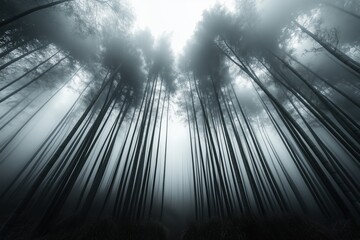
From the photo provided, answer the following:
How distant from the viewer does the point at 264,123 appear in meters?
15.6

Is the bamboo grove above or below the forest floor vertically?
above

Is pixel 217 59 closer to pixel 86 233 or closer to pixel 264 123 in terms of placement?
pixel 86 233

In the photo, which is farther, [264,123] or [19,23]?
[264,123]

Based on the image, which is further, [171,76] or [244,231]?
[171,76]

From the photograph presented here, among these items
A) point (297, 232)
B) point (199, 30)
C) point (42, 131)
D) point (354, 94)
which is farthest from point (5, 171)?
point (354, 94)

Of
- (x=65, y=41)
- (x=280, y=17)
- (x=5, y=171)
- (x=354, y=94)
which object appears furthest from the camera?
(x=5, y=171)

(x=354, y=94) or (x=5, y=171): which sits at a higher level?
(x=354, y=94)

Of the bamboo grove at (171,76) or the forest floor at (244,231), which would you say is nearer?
the forest floor at (244,231)

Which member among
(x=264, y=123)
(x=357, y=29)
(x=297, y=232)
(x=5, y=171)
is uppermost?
(x=264, y=123)

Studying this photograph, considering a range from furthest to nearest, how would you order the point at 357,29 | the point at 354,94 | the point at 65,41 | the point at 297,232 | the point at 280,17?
the point at 354,94 < the point at 65,41 < the point at 357,29 < the point at 280,17 < the point at 297,232

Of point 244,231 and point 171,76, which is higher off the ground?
point 171,76

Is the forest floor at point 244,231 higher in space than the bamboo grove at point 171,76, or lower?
lower

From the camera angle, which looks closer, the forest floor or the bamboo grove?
the forest floor

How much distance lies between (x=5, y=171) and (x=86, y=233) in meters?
19.5
